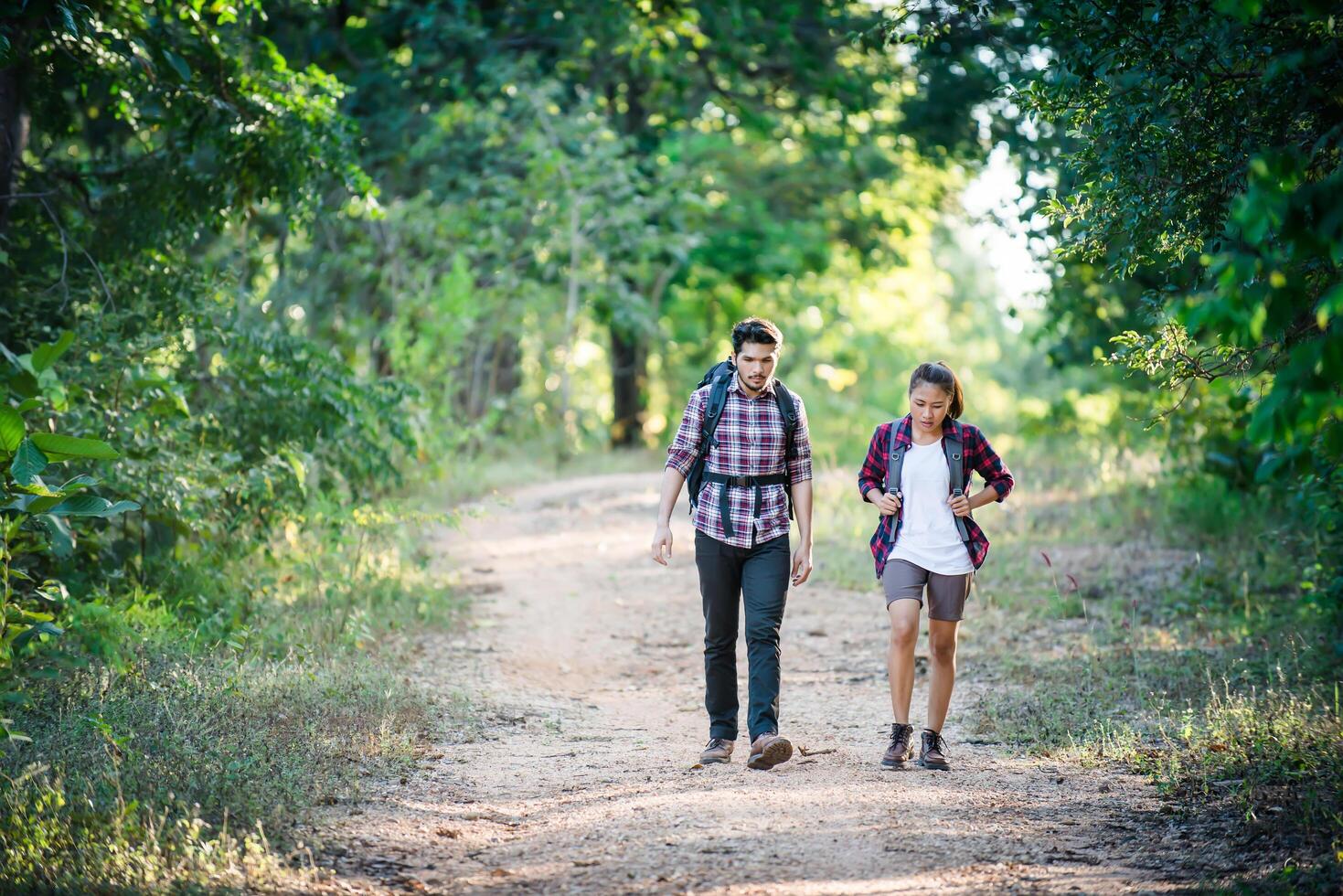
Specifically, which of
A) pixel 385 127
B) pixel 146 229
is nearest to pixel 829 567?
pixel 146 229

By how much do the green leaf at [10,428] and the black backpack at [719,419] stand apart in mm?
2969

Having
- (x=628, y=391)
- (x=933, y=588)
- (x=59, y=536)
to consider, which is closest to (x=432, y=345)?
(x=628, y=391)

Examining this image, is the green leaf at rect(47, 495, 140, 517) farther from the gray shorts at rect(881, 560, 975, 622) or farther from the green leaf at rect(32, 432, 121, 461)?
the gray shorts at rect(881, 560, 975, 622)

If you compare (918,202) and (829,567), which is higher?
(918,202)

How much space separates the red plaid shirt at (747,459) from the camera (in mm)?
5578

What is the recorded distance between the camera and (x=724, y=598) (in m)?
5.67

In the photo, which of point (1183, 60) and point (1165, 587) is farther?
point (1165, 587)

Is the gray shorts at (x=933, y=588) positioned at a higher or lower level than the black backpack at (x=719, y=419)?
lower

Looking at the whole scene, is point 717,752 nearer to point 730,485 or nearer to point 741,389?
point 730,485

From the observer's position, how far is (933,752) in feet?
18.1

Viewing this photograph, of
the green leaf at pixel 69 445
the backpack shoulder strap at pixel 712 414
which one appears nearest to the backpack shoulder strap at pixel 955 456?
the backpack shoulder strap at pixel 712 414

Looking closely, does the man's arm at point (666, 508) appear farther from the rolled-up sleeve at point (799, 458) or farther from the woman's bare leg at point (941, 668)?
the woman's bare leg at point (941, 668)

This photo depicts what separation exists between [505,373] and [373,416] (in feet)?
40.1

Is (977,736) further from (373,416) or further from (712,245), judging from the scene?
(712,245)
